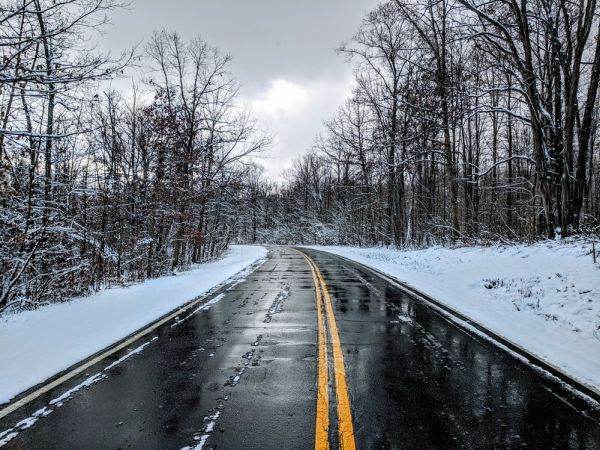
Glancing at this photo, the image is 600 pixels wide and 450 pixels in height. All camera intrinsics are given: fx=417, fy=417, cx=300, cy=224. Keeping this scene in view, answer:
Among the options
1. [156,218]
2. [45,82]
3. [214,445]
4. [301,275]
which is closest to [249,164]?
[156,218]

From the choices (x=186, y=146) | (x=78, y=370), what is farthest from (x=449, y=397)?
(x=186, y=146)

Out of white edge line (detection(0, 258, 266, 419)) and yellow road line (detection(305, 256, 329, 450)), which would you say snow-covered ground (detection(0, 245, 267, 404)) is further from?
yellow road line (detection(305, 256, 329, 450))

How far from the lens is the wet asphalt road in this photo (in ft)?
12.0

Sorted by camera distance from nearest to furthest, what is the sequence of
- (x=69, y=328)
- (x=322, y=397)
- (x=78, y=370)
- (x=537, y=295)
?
(x=322, y=397)
(x=78, y=370)
(x=69, y=328)
(x=537, y=295)

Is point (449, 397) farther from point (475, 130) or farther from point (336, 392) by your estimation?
point (475, 130)

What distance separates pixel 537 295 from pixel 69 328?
9.70m

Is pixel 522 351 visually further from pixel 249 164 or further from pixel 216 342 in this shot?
pixel 249 164

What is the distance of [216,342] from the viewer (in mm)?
6672

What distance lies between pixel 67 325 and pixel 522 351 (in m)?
7.81

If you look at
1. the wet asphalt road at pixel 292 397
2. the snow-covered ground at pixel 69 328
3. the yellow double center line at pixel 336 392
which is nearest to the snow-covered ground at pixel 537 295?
the wet asphalt road at pixel 292 397

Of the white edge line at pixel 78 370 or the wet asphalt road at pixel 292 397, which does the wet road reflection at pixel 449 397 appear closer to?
the wet asphalt road at pixel 292 397

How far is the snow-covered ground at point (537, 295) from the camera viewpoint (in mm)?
6387

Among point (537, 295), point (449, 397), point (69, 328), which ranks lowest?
point (449, 397)

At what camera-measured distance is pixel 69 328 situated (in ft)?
25.0
